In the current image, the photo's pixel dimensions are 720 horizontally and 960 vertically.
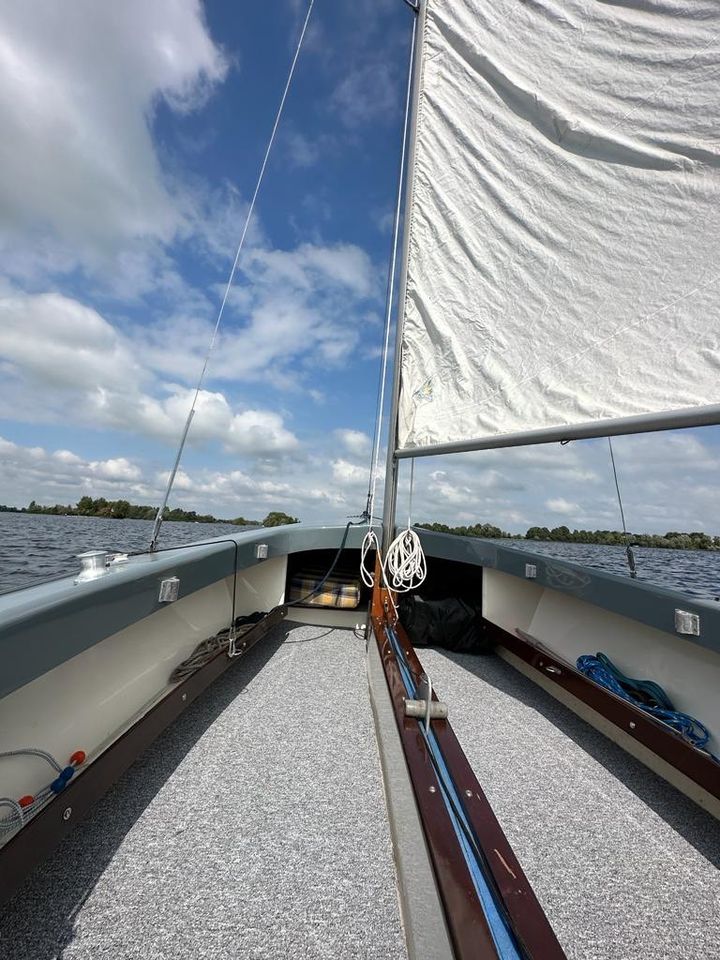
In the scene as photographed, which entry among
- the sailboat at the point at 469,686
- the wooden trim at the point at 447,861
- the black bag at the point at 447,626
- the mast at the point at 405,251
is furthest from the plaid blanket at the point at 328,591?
the wooden trim at the point at 447,861

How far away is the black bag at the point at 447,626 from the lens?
128 inches

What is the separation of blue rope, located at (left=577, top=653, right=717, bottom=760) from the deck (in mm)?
232

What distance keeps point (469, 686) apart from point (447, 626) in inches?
27.2

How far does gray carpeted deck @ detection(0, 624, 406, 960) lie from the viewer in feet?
3.16

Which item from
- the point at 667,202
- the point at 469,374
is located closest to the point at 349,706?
the point at 469,374

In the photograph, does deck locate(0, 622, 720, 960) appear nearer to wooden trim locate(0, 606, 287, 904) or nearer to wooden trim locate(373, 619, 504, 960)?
wooden trim locate(0, 606, 287, 904)

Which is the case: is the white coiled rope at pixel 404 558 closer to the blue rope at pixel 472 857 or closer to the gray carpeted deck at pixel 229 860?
the gray carpeted deck at pixel 229 860

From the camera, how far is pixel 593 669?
6.97ft

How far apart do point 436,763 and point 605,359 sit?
1378mm

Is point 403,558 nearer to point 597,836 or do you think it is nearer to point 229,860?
point 597,836

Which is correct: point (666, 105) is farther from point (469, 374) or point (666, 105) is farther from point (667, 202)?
point (469, 374)

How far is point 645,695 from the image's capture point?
1.92 m

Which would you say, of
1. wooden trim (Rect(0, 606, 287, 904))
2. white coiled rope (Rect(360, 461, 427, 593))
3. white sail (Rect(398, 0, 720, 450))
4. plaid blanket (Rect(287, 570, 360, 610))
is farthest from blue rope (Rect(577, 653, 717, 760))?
plaid blanket (Rect(287, 570, 360, 610))

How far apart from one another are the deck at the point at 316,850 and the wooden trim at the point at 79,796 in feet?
0.53
